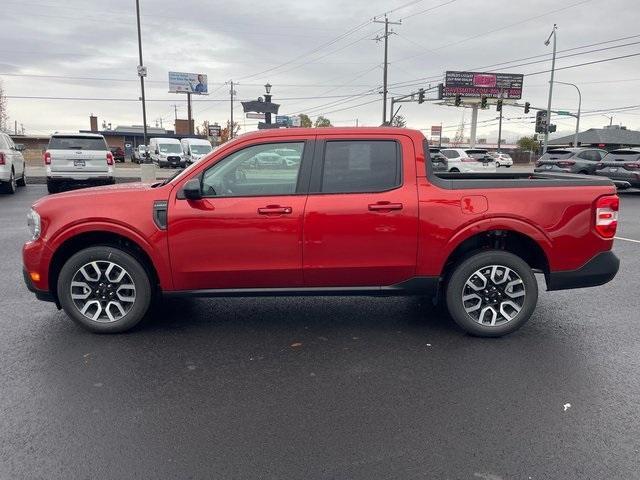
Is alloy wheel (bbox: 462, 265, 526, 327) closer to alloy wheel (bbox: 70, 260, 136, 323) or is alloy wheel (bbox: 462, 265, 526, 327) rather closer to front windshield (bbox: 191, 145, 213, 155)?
alloy wheel (bbox: 70, 260, 136, 323)

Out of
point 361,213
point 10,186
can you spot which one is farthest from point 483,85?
point 361,213

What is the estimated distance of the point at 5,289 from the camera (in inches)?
230

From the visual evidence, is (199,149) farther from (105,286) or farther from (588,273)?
(588,273)

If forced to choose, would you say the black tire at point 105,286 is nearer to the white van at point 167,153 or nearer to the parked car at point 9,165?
the parked car at point 9,165

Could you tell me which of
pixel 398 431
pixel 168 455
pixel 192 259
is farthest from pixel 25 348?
pixel 398 431

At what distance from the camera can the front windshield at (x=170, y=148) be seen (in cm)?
3617

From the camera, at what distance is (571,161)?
782 inches

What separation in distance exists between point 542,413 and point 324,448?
1.45m

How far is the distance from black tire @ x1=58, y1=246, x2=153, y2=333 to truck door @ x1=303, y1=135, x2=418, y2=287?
1430 millimetres

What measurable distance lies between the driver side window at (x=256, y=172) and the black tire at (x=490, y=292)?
1.63m

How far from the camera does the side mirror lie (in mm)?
4207

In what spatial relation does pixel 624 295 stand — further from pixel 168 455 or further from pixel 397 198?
pixel 168 455

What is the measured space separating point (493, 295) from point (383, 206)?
4.20 feet

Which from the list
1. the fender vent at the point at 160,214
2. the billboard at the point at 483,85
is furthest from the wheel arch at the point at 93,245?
the billboard at the point at 483,85
